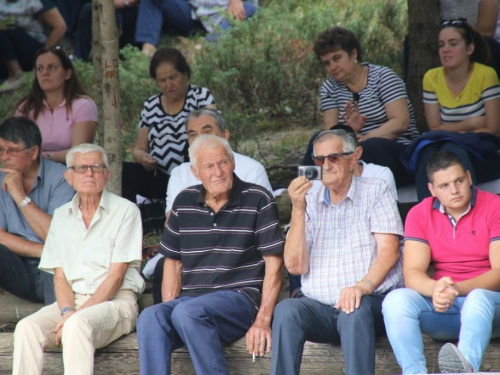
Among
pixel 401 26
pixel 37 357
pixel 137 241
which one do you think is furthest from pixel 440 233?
pixel 401 26

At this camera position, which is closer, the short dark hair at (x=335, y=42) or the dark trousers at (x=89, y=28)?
the short dark hair at (x=335, y=42)

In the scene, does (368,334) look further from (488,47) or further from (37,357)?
(488,47)

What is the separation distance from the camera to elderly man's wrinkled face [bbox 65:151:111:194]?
4.61 m

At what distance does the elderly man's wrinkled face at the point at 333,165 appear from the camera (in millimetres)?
4328

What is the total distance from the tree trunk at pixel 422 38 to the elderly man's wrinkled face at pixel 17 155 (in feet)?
9.89

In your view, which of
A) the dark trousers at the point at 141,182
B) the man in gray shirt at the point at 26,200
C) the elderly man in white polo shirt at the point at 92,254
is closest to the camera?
the elderly man in white polo shirt at the point at 92,254

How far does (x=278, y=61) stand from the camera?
876cm

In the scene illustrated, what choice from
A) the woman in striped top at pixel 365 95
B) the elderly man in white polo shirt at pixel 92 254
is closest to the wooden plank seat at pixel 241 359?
the elderly man in white polo shirt at pixel 92 254

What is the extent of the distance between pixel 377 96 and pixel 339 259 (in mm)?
1694

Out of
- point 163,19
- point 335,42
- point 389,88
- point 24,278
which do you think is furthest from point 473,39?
point 163,19

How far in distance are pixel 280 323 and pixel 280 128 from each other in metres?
4.57

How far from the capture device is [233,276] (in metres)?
4.42

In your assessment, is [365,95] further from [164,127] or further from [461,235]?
[461,235]

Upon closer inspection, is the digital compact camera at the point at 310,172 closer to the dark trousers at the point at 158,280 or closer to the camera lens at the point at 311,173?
the camera lens at the point at 311,173
